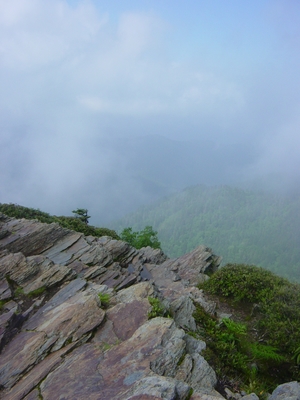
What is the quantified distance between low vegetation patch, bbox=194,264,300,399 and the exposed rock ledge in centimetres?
91

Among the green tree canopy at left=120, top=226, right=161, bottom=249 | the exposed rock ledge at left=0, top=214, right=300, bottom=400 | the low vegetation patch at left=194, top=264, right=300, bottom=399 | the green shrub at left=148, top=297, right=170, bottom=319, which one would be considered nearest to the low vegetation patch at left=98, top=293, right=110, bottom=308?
the exposed rock ledge at left=0, top=214, right=300, bottom=400

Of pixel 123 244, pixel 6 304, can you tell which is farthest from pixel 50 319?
pixel 123 244

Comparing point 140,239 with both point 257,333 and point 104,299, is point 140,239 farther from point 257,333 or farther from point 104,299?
point 104,299


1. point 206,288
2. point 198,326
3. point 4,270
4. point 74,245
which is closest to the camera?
point 198,326

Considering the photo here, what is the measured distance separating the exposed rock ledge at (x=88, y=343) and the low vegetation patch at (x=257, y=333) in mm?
909

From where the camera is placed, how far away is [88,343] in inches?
382

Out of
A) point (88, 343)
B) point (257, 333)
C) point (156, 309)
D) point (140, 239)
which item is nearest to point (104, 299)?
point (88, 343)

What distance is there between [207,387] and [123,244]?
23108mm

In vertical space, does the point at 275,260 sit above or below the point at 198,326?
above

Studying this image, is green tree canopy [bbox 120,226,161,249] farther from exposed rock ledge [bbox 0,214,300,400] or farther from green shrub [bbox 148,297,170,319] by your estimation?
green shrub [bbox 148,297,170,319]

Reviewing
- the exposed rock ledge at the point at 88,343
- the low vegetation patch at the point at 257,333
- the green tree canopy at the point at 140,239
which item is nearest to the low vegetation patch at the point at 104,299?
the exposed rock ledge at the point at 88,343

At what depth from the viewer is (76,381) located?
8.02m

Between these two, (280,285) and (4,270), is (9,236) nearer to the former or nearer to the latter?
(4,270)

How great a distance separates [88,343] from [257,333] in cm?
814
